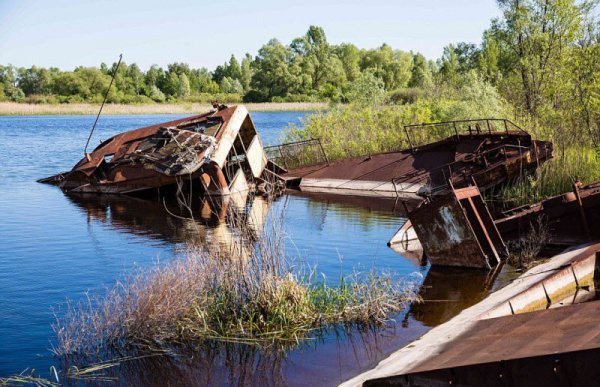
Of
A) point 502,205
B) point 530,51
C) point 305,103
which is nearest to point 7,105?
point 305,103

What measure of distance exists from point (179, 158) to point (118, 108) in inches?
2639

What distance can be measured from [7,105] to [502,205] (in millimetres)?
86431

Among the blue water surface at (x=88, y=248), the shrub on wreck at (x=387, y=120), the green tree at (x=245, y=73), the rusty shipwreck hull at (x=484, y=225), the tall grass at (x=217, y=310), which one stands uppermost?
the green tree at (x=245, y=73)

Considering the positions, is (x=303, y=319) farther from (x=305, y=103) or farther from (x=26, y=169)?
(x=305, y=103)

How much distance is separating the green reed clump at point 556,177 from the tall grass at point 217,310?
11.3m

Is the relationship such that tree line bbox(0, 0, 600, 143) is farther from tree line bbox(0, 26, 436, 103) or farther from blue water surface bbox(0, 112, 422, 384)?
blue water surface bbox(0, 112, 422, 384)

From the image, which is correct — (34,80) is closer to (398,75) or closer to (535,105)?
(398,75)

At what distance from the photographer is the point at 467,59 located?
73.0 metres

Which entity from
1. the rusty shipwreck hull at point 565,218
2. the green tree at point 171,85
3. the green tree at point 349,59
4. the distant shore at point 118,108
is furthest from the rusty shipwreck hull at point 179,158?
the green tree at point 171,85

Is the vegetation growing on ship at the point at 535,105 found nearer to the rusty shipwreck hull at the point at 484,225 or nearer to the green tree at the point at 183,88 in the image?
the rusty shipwreck hull at the point at 484,225

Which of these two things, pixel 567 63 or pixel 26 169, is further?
pixel 26 169

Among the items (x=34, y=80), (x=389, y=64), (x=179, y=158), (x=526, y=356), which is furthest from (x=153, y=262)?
(x=34, y=80)

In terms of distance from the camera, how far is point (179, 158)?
23328mm

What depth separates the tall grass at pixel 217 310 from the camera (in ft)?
30.0
